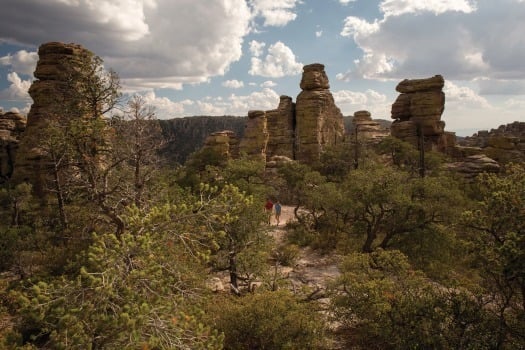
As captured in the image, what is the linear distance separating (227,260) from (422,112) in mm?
43422

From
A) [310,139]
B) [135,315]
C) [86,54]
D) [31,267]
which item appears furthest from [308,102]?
[135,315]

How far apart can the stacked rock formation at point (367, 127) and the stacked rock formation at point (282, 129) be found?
11103 millimetres

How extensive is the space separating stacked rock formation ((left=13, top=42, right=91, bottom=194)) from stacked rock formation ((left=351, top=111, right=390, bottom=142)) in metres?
43.2

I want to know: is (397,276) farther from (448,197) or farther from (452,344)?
(448,197)

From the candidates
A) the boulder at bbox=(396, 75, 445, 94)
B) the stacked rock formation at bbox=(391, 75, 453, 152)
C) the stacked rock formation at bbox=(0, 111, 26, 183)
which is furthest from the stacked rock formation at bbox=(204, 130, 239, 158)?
the boulder at bbox=(396, 75, 445, 94)

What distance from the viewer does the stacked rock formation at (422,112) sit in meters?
49.6

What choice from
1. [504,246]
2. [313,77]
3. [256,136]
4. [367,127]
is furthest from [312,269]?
[367,127]

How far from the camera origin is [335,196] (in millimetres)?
23031

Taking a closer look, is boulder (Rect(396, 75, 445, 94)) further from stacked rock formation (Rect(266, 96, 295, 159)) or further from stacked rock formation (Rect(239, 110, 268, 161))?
stacked rock formation (Rect(239, 110, 268, 161))

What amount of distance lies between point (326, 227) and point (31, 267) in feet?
63.8

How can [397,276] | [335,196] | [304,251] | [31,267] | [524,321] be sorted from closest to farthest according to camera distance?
[524,321]
[397,276]
[31,267]
[335,196]
[304,251]

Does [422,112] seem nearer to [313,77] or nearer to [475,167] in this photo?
[475,167]

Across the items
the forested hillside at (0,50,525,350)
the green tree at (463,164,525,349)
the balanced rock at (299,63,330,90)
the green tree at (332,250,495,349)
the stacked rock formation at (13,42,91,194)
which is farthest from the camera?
the balanced rock at (299,63,330,90)

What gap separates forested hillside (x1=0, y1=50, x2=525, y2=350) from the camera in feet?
19.5
